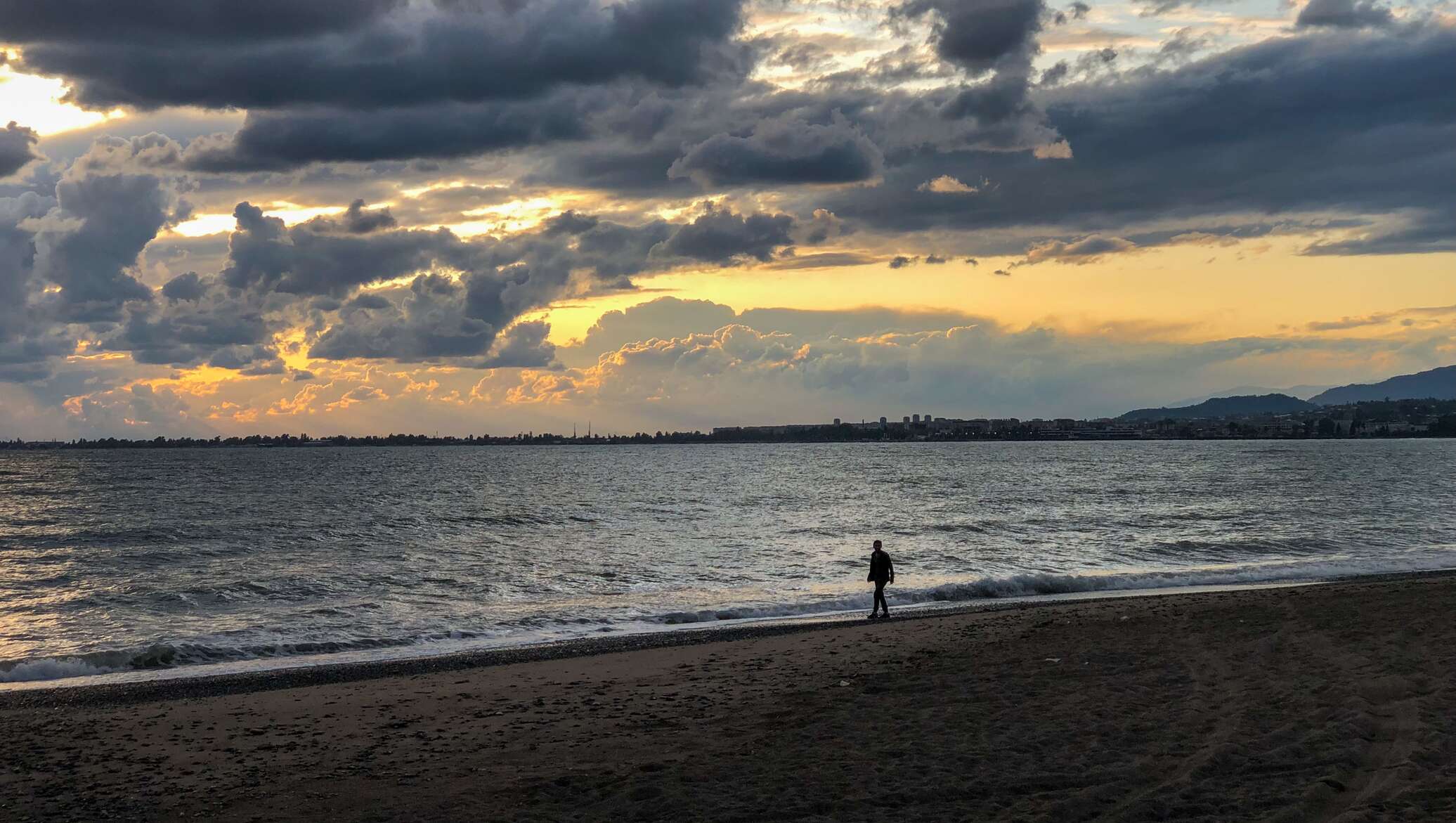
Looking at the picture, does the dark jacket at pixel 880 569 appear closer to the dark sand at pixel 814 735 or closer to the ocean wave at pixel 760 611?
the ocean wave at pixel 760 611

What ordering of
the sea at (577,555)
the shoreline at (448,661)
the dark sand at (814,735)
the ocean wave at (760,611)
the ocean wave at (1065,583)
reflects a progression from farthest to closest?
the ocean wave at (1065,583) < the sea at (577,555) < the ocean wave at (760,611) < the shoreline at (448,661) < the dark sand at (814,735)

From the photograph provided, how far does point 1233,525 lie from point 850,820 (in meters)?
51.2

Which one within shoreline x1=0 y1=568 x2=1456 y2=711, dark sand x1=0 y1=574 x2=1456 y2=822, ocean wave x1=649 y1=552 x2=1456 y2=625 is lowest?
ocean wave x1=649 y1=552 x2=1456 y2=625

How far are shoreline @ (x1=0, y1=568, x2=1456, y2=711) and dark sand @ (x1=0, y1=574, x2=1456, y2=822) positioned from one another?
0.58ft

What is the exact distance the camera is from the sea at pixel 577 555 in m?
26.5

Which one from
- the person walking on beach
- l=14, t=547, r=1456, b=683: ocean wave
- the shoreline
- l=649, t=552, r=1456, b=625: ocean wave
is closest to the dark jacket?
the person walking on beach

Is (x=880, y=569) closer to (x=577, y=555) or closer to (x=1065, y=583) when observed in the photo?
(x=1065, y=583)

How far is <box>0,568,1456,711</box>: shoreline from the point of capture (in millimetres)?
18516

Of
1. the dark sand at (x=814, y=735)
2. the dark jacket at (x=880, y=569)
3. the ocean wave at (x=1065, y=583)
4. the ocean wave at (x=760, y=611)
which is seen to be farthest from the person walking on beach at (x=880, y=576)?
the dark sand at (x=814, y=735)

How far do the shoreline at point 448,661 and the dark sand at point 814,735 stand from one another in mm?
175

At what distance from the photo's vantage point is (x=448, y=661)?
831 inches

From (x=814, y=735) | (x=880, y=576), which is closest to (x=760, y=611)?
(x=880, y=576)

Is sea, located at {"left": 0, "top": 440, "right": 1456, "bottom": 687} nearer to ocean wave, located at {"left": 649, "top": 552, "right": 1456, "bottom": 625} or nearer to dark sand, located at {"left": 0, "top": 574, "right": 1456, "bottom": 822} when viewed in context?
ocean wave, located at {"left": 649, "top": 552, "right": 1456, "bottom": 625}

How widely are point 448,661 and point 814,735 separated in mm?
10329
